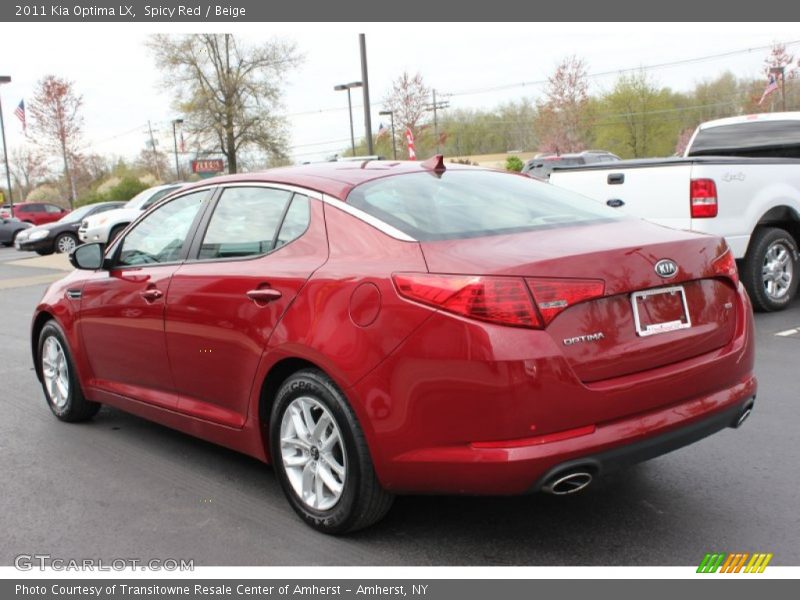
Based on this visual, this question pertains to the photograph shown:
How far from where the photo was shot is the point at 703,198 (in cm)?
751

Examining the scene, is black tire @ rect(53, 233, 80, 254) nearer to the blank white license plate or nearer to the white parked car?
→ the white parked car

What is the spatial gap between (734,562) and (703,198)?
4919 mm

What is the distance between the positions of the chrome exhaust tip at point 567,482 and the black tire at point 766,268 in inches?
227

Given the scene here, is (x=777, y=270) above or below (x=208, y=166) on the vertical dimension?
below

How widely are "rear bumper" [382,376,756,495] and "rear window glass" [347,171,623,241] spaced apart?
901mm

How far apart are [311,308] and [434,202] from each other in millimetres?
745

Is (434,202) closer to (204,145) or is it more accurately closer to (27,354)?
(27,354)

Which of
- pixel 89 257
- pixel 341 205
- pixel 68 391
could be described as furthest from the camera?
pixel 68 391

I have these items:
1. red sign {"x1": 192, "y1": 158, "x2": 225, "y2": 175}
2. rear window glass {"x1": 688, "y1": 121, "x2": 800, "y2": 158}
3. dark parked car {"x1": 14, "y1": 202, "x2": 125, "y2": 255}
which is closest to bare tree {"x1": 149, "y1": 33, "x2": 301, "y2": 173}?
red sign {"x1": 192, "y1": 158, "x2": 225, "y2": 175}

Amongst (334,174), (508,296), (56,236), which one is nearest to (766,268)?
(334,174)

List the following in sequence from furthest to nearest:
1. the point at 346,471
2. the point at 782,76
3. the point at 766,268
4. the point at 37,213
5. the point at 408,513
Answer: the point at 782,76
the point at 37,213
the point at 766,268
the point at 408,513
the point at 346,471

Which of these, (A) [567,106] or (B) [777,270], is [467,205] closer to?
(B) [777,270]

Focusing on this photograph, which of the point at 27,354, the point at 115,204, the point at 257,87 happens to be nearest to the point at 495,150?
the point at 257,87

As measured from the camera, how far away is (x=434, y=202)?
3.73 m
